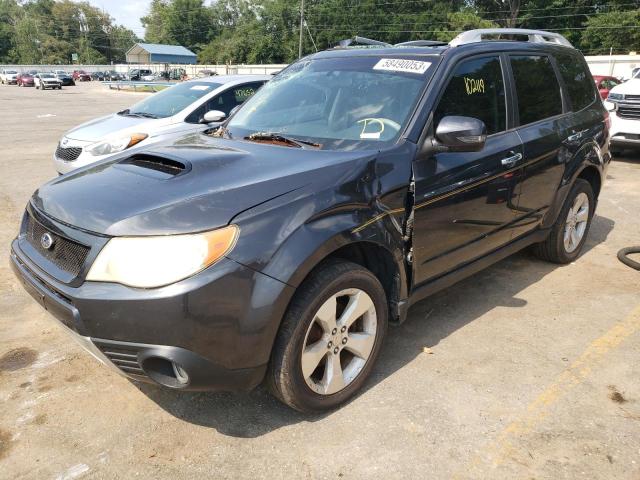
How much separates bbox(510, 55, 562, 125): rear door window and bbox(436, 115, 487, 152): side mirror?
3.47ft

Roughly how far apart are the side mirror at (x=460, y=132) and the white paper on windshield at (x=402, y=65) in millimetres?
476

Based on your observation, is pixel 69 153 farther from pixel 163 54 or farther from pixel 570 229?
pixel 163 54

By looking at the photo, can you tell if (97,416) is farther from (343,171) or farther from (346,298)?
(343,171)

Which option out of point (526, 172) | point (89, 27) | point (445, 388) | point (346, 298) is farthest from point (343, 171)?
point (89, 27)

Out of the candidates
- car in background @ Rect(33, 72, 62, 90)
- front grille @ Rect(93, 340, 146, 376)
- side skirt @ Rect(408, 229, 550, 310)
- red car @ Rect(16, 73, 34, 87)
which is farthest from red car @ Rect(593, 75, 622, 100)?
red car @ Rect(16, 73, 34, 87)

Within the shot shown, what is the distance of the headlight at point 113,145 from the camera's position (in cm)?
656

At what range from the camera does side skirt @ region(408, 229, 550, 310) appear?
128 inches

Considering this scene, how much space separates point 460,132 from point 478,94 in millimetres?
742

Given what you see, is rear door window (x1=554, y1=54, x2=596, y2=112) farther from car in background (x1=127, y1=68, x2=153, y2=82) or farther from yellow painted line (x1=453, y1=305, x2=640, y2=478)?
car in background (x1=127, y1=68, x2=153, y2=82)

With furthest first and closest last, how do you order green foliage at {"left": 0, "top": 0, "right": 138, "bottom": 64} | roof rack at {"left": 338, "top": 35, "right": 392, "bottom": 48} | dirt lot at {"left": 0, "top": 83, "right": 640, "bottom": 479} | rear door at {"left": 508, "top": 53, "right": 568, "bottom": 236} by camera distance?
green foliage at {"left": 0, "top": 0, "right": 138, "bottom": 64} → roof rack at {"left": 338, "top": 35, "right": 392, "bottom": 48} → rear door at {"left": 508, "top": 53, "right": 568, "bottom": 236} → dirt lot at {"left": 0, "top": 83, "right": 640, "bottom": 479}

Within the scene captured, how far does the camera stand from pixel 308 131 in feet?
10.8

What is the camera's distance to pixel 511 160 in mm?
3633

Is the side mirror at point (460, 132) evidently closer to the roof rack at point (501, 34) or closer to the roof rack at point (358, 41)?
the roof rack at point (501, 34)

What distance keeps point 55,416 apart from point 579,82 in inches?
185
